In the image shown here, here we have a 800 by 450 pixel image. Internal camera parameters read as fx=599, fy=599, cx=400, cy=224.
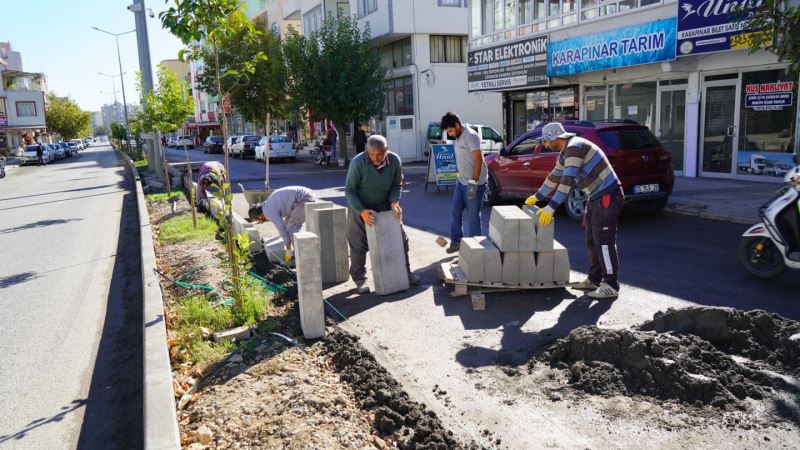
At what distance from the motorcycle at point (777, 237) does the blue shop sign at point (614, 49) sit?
9.32 metres

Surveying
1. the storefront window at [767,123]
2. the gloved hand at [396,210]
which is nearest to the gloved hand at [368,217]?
the gloved hand at [396,210]

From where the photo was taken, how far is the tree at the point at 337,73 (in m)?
26.1

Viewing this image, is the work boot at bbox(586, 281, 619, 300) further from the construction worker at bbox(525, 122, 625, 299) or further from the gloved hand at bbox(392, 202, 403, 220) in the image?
the gloved hand at bbox(392, 202, 403, 220)

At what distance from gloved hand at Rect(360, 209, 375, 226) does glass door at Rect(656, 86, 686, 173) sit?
12.3 meters

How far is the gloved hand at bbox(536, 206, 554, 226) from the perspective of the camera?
6.01 m

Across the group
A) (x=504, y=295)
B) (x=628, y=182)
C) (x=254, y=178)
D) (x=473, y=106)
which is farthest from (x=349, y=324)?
(x=473, y=106)

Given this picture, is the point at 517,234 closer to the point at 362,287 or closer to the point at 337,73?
the point at 362,287

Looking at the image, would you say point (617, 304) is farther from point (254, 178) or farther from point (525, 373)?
point (254, 178)

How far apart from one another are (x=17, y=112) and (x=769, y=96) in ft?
277

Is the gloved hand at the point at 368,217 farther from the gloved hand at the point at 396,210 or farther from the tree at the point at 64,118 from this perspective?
the tree at the point at 64,118

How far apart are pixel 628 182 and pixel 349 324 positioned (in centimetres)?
634

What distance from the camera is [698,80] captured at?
15117mm

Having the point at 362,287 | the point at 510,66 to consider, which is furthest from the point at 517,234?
the point at 510,66

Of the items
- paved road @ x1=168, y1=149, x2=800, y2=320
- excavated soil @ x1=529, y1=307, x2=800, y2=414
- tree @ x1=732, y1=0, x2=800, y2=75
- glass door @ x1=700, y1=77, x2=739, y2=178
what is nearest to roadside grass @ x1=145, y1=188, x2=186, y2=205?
paved road @ x1=168, y1=149, x2=800, y2=320
